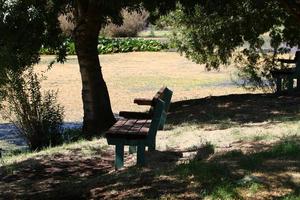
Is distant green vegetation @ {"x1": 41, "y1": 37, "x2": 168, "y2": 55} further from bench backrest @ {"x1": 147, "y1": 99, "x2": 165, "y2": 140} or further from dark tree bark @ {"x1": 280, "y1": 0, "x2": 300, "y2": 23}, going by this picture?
dark tree bark @ {"x1": 280, "y1": 0, "x2": 300, "y2": 23}

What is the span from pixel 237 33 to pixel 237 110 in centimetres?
420

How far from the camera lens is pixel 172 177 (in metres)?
5.46

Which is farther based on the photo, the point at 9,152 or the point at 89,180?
the point at 9,152

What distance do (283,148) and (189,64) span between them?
2409cm

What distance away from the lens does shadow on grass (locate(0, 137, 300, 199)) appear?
15.9 feet

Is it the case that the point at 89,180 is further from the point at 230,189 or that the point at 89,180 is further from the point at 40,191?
the point at 230,189

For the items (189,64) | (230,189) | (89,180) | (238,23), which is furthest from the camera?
(189,64)

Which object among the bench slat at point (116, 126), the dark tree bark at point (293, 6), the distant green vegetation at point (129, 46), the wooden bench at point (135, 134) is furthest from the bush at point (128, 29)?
the dark tree bark at point (293, 6)

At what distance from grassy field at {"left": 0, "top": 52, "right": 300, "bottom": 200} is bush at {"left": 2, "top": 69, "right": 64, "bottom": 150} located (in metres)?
2.24

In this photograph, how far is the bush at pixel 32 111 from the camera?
11.1m

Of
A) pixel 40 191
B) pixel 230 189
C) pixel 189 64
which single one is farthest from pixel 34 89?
pixel 189 64

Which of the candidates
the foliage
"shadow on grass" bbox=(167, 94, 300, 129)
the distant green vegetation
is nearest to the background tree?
"shadow on grass" bbox=(167, 94, 300, 129)

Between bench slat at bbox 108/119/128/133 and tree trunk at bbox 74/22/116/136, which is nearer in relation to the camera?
bench slat at bbox 108/119/128/133

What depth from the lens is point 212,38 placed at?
15422 mm
